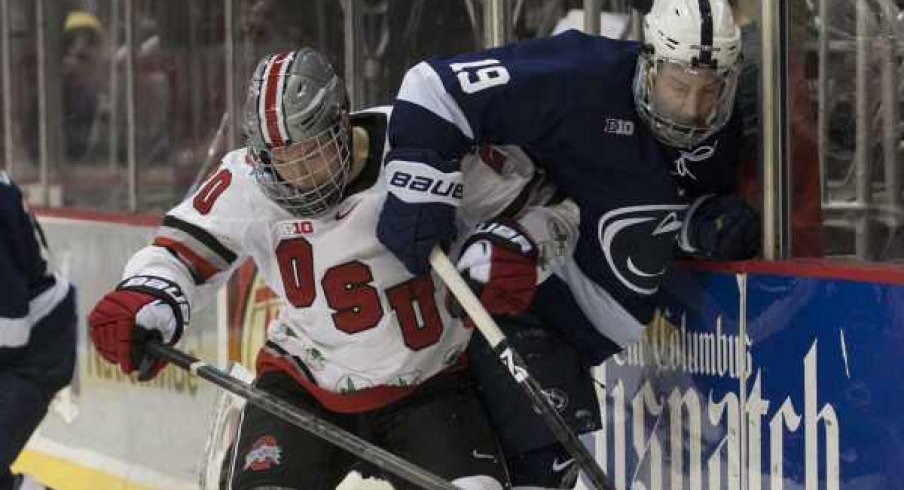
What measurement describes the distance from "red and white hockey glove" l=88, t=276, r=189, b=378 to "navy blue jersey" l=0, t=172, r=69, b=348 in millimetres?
1082

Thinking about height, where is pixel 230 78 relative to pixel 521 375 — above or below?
above

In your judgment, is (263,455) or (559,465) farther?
(559,465)

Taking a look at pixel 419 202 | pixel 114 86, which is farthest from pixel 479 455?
pixel 114 86

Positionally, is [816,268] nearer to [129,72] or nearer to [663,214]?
[663,214]

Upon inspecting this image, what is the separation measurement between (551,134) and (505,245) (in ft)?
0.86

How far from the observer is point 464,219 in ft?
12.5

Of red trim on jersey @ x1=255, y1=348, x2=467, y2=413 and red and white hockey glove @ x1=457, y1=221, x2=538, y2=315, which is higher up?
red and white hockey glove @ x1=457, y1=221, x2=538, y2=315

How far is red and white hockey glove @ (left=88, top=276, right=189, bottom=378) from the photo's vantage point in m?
3.75

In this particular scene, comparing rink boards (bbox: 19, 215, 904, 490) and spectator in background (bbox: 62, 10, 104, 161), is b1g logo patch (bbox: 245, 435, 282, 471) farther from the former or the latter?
spectator in background (bbox: 62, 10, 104, 161)

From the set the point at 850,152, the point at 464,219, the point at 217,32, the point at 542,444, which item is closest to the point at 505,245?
the point at 464,219

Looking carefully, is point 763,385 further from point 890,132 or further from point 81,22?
point 81,22

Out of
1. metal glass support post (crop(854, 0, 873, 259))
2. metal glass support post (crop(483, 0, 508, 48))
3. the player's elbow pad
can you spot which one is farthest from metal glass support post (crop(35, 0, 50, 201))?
metal glass support post (crop(854, 0, 873, 259))

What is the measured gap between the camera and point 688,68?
139 inches

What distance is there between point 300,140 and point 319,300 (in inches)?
13.6
